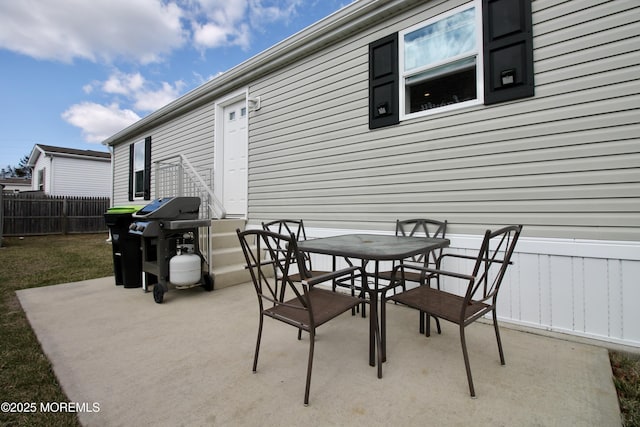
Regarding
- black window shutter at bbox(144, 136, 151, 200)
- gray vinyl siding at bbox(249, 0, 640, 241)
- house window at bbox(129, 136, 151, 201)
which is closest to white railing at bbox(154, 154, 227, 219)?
gray vinyl siding at bbox(249, 0, 640, 241)

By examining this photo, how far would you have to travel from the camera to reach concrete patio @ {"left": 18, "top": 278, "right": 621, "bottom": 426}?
4.55 ft

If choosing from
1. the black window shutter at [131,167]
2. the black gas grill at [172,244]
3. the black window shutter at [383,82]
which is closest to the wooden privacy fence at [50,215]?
the black window shutter at [131,167]

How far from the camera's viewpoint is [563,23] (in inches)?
91.4

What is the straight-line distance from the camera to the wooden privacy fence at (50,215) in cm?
1035

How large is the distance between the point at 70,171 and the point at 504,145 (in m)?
19.5

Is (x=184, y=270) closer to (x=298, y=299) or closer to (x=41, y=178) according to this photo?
(x=298, y=299)

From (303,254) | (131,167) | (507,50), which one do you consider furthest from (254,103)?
(131,167)

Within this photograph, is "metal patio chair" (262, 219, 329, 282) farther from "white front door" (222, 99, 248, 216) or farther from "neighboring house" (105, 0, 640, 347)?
"white front door" (222, 99, 248, 216)

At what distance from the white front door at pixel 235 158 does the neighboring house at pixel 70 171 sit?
1328 centimetres

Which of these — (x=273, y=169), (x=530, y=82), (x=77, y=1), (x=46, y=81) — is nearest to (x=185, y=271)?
(x=273, y=169)

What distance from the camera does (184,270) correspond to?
3.32 metres

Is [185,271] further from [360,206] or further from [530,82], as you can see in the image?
[530,82]

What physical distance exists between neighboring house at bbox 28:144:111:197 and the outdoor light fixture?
1422 centimetres

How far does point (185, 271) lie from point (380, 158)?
2752 mm
